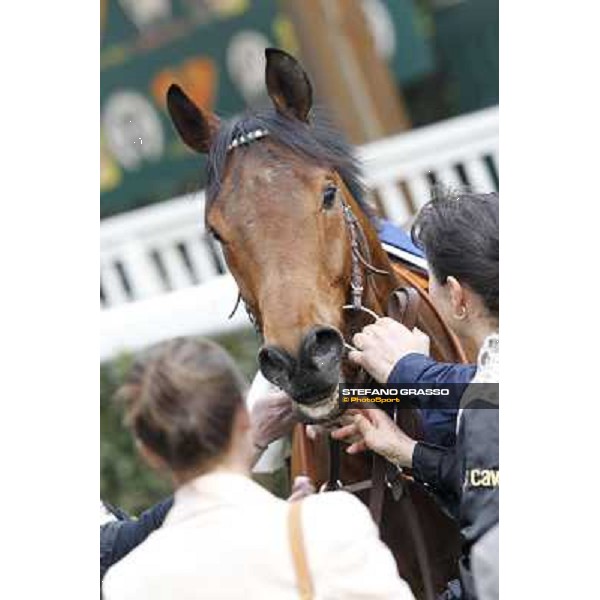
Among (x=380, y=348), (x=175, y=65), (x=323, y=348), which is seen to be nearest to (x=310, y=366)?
(x=323, y=348)

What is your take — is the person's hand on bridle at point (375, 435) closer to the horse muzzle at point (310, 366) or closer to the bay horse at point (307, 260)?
the bay horse at point (307, 260)

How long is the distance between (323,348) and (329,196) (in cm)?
36

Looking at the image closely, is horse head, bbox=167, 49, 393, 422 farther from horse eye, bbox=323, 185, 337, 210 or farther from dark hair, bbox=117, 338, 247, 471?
dark hair, bbox=117, 338, 247, 471

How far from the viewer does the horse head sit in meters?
2.95

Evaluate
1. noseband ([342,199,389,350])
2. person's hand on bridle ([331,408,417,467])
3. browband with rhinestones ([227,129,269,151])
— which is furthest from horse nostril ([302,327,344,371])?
browband with rhinestones ([227,129,269,151])

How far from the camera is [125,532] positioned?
3.45m

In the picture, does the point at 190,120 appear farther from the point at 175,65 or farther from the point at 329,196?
the point at 175,65

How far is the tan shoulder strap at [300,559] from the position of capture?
7.47ft

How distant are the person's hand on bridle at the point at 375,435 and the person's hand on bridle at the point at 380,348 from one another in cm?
11

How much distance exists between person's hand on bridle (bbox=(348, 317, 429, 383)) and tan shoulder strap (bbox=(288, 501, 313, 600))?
83 cm
